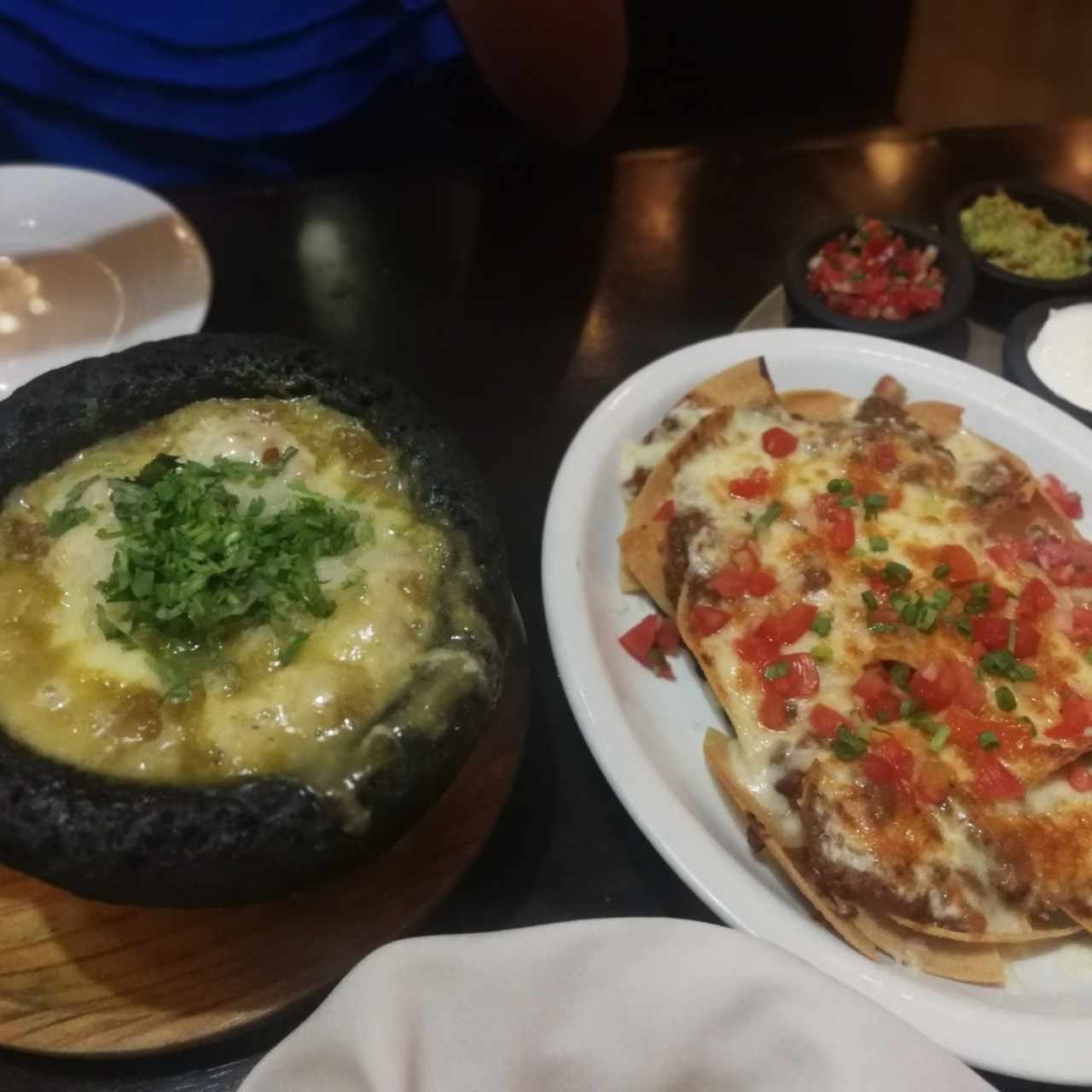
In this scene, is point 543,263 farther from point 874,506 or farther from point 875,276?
point 874,506

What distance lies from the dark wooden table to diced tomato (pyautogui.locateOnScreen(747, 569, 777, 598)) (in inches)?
12.5

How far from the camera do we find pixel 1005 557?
156 cm

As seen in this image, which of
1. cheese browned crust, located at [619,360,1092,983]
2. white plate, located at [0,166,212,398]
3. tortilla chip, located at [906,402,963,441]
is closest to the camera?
cheese browned crust, located at [619,360,1092,983]

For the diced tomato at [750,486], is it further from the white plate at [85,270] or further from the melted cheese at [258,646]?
the white plate at [85,270]

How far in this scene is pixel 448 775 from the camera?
1.08 m

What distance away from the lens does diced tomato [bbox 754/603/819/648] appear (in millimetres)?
1456

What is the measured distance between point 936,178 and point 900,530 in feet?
4.44

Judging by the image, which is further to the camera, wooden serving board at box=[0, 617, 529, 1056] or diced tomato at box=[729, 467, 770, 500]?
diced tomato at box=[729, 467, 770, 500]

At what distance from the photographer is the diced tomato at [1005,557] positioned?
1.56 meters

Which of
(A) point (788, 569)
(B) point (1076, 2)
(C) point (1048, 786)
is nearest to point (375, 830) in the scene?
(A) point (788, 569)

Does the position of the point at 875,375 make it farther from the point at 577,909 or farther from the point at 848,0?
the point at 848,0

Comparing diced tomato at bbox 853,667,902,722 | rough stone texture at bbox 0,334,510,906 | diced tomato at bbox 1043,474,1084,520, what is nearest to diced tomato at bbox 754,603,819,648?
diced tomato at bbox 853,667,902,722

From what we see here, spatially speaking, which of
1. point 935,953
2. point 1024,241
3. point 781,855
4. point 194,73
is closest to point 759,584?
point 781,855

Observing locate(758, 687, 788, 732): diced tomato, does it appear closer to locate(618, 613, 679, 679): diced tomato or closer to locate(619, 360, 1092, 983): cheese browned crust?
locate(619, 360, 1092, 983): cheese browned crust
